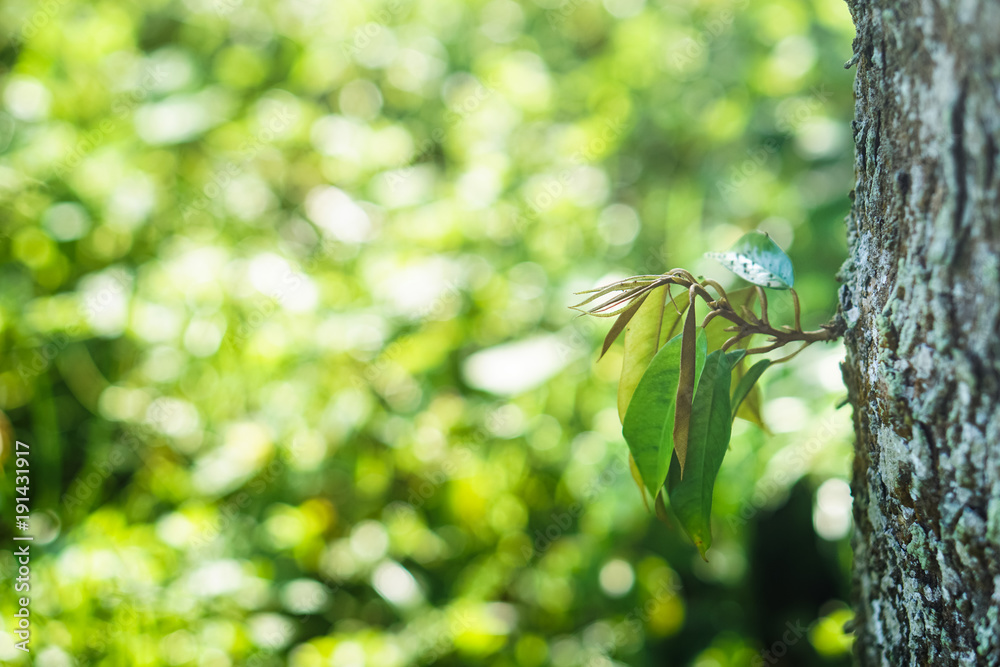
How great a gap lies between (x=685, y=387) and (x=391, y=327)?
987 mm

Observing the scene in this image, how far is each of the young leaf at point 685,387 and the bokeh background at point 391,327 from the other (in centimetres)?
41

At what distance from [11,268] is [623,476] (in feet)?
4.98

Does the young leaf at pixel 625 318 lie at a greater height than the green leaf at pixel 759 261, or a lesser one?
lesser

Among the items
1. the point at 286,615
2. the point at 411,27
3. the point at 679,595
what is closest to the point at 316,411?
the point at 286,615

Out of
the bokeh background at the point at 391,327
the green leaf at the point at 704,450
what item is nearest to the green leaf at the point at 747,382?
the green leaf at the point at 704,450

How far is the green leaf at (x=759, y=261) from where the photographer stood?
0.55 meters

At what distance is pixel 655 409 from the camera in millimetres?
500

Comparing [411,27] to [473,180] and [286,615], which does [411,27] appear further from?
[286,615]

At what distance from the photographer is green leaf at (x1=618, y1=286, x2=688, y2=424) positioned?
54cm

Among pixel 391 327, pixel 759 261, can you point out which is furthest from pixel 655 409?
pixel 391 327

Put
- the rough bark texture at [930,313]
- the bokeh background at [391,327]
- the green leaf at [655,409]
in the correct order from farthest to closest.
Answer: the bokeh background at [391,327]
the green leaf at [655,409]
the rough bark texture at [930,313]

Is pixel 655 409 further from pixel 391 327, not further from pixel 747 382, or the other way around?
pixel 391 327

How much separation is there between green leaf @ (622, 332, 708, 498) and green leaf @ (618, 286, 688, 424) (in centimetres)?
3

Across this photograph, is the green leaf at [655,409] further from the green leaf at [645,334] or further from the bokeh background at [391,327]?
the bokeh background at [391,327]
